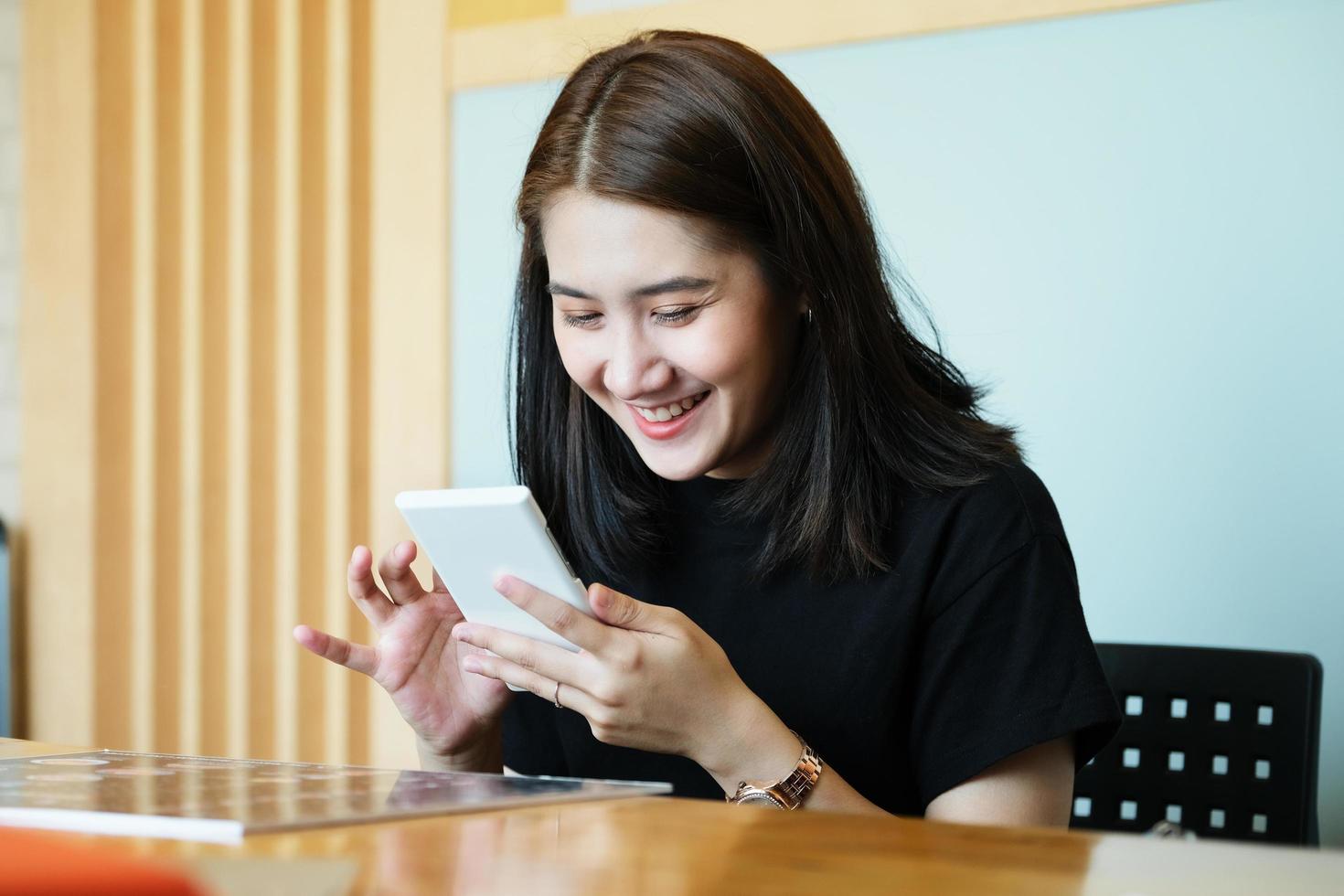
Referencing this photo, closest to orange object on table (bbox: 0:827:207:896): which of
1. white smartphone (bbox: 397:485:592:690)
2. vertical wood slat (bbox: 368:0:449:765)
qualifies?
white smartphone (bbox: 397:485:592:690)

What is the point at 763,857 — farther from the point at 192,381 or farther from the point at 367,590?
the point at 192,381

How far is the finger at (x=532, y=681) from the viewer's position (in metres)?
1.08

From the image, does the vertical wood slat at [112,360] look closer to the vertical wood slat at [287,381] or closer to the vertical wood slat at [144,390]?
the vertical wood slat at [144,390]

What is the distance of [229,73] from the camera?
8.39ft

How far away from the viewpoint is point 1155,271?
1.88m

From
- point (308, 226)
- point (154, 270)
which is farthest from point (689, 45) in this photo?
point (154, 270)

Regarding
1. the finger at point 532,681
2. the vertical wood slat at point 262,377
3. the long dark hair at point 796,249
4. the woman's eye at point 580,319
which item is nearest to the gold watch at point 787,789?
the finger at point 532,681

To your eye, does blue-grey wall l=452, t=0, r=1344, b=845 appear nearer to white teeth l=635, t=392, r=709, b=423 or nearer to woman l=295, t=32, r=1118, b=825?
woman l=295, t=32, r=1118, b=825

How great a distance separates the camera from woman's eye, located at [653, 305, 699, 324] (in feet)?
4.16

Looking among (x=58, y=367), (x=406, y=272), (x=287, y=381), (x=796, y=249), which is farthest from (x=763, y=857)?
(x=58, y=367)

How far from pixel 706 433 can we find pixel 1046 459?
2.57ft

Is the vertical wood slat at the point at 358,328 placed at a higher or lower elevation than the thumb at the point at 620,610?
higher

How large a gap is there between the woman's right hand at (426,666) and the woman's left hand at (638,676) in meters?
0.16

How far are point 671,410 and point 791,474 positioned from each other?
137mm
